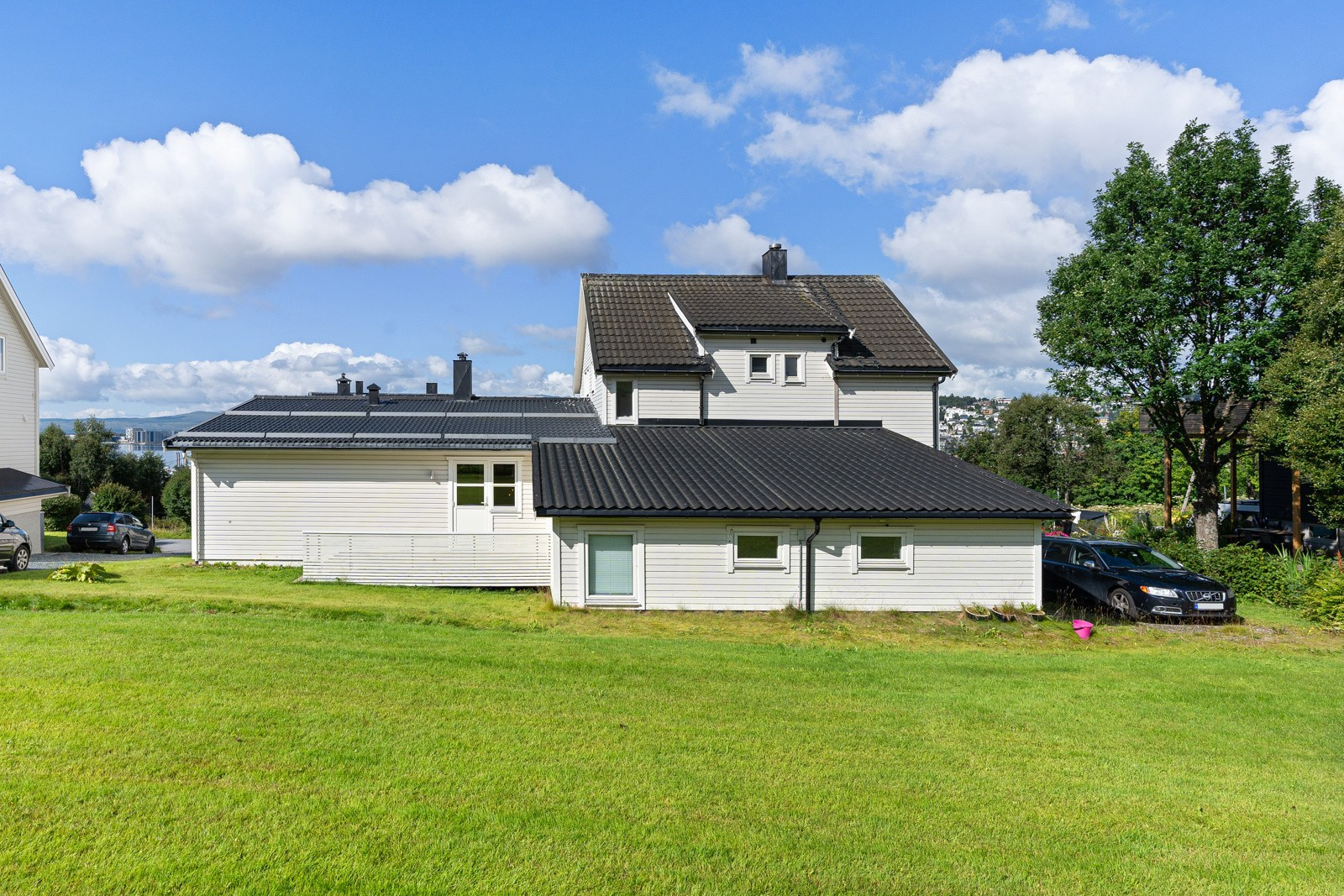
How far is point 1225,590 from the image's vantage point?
53.4ft

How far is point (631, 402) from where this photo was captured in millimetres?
22812

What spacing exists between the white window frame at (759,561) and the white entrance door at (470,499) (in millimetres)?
7629

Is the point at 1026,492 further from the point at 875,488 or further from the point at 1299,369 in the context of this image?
the point at 1299,369

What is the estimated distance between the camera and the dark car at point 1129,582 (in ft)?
53.4

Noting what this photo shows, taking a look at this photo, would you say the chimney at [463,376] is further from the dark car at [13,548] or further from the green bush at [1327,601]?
the green bush at [1327,601]

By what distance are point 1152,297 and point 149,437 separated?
209550mm

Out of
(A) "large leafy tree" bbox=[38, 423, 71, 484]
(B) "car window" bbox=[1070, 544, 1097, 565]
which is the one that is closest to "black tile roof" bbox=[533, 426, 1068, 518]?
(B) "car window" bbox=[1070, 544, 1097, 565]

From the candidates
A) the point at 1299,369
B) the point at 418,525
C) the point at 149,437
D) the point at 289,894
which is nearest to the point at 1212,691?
the point at 289,894

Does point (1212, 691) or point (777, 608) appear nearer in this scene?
point (1212, 691)

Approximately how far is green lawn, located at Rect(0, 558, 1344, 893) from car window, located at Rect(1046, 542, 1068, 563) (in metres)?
6.61

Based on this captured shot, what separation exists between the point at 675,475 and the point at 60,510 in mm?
36053

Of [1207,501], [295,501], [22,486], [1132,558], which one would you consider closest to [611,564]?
[295,501]

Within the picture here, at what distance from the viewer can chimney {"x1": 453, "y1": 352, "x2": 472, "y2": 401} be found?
3005cm

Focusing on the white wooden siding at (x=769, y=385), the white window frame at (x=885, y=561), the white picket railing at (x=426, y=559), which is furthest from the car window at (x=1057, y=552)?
the white picket railing at (x=426, y=559)
